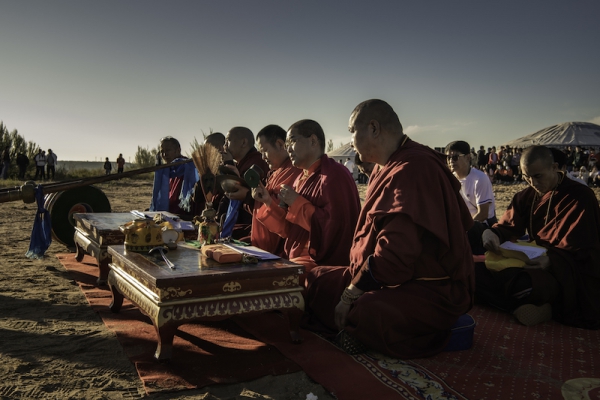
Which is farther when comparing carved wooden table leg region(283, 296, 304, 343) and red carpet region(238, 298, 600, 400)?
carved wooden table leg region(283, 296, 304, 343)

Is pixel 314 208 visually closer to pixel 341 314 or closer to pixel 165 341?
pixel 341 314

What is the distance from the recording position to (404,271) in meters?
2.97

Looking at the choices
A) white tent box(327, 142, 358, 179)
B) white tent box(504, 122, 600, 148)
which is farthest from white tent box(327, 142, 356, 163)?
white tent box(504, 122, 600, 148)

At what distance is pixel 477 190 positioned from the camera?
570cm

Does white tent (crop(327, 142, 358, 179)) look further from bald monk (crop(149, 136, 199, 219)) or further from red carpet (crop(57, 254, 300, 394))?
red carpet (crop(57, 254, 300, 394))

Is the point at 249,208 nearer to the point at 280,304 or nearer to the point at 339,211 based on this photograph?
the point at 339,211

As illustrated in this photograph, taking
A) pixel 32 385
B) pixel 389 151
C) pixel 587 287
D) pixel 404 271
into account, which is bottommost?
pixel 32 385

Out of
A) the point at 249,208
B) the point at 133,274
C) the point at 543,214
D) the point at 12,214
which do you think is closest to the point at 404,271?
the point at 133,274

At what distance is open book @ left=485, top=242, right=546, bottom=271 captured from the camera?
4.10 meters

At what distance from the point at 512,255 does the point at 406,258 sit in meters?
1.78

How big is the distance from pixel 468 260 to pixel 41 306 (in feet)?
11.5

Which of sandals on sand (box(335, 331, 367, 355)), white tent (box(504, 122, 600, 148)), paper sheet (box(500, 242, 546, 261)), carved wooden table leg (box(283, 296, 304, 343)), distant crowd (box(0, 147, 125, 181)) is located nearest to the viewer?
sandals on sand (box(335, 331, 367, 355))

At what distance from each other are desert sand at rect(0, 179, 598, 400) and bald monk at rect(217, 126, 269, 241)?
1649 millimetres

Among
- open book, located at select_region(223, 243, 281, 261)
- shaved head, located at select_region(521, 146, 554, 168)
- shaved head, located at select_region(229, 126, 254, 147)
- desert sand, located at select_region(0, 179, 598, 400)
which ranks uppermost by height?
shaved head, located at select_region(229, 126, 254, 147)
